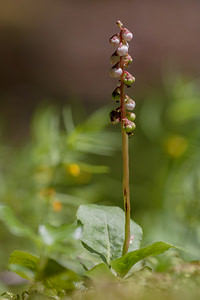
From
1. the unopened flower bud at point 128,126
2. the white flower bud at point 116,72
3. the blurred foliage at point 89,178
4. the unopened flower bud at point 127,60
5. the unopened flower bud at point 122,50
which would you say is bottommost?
the blurred foliage at point 89,178

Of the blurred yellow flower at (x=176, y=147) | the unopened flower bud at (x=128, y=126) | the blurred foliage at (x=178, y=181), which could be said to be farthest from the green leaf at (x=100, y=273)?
the blurred yellow flower at (x=176, y=147)

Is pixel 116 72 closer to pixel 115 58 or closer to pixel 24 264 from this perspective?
pixel 115 58

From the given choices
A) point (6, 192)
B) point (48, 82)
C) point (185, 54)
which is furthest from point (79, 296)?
point (185, 54)

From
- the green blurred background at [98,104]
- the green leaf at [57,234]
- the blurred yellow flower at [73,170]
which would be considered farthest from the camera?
the green blurred background at [98,104]

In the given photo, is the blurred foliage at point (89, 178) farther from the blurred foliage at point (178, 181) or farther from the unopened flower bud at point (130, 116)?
the unopened flower bud at point (130, 116)

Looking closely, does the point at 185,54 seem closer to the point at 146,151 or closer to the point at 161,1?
the point at 161,1

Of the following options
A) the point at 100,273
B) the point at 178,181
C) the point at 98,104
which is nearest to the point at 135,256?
the point at 100,273

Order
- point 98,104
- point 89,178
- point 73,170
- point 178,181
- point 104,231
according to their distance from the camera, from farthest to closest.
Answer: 1. point 98,104
2. point 89,178
3. point 178,181
4. point 73,170
5. point 104,231
